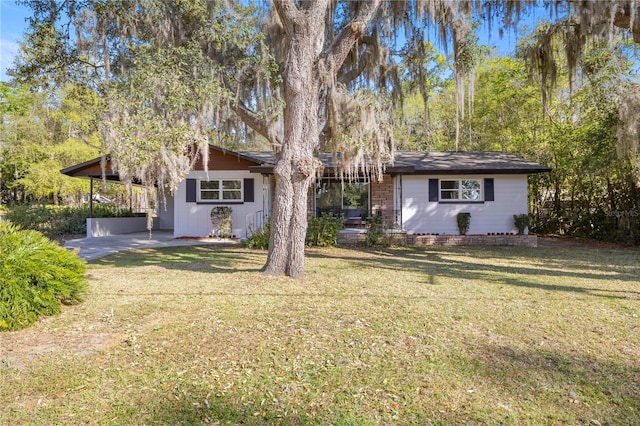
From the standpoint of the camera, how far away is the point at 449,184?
43.9 ft

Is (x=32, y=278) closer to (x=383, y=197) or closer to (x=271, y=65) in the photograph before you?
(x=271, y=65)

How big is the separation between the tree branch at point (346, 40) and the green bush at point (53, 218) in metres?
12.4

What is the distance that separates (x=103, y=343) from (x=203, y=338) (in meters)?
0.99

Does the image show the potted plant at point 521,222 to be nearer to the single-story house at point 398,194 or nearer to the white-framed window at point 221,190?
the single-story house at point 398,194

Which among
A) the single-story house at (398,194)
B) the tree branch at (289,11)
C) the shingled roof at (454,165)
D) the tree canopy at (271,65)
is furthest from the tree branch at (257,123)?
the single-story house at (398,194)

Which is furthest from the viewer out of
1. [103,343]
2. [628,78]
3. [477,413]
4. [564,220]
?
[564,220]

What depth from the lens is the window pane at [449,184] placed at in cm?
1336

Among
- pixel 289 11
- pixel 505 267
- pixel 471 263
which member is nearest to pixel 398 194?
pixel 471 263

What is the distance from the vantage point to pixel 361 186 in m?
14.0

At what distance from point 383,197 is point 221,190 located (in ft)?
19.0

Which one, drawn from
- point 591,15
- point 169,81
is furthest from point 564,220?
point 169,81

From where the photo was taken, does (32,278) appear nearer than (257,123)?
Yes

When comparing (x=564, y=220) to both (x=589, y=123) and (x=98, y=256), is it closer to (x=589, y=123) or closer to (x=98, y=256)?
(x=589, y=123)

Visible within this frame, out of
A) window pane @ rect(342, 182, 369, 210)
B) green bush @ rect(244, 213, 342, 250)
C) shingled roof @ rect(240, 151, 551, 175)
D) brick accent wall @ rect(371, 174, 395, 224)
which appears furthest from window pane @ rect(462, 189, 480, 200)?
green bush @ rect(244, 213, 342, 250)
